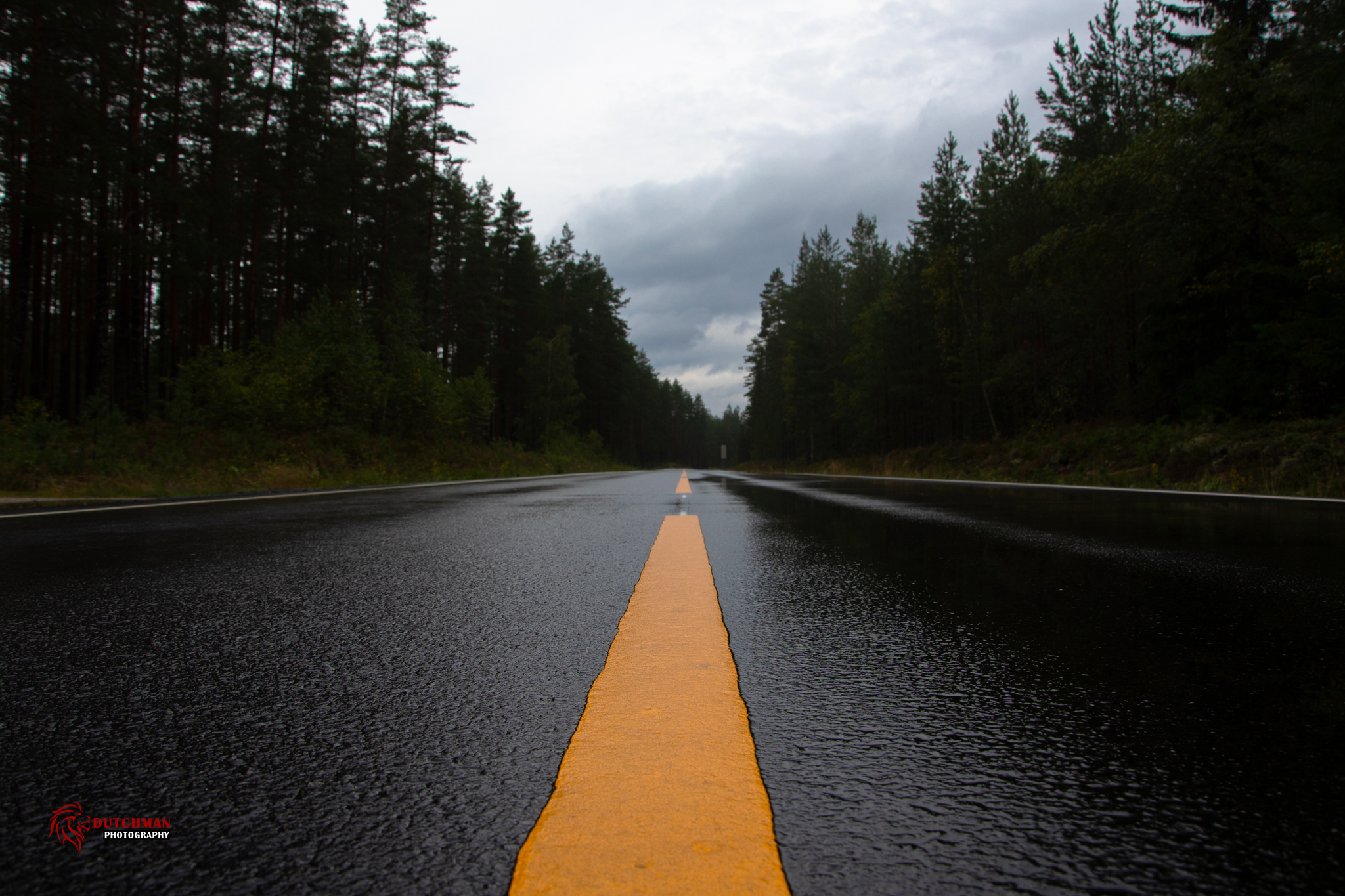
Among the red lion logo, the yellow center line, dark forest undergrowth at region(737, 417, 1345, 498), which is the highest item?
dark forest undergrowth at region(737, 417, 1345, 498)

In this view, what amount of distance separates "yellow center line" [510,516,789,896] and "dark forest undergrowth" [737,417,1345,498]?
40.8ft

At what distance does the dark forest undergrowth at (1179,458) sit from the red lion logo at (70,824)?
13.7 m

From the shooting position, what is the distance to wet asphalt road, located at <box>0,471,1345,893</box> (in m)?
1.10

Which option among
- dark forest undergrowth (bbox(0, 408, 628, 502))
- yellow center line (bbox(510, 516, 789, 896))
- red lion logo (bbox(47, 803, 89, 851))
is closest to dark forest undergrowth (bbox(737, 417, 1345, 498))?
yellow center line (bbox(510, 516, 789, 896))

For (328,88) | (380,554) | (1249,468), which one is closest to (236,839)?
(380,554)

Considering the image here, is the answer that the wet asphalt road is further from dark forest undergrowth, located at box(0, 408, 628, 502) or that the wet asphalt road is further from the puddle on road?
dark forest undergrowth, located at box(0, 408, 628, 502)

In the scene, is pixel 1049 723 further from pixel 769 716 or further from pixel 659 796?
pixel 659 796

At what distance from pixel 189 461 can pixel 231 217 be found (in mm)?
15516

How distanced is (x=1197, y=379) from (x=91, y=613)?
75.3ft

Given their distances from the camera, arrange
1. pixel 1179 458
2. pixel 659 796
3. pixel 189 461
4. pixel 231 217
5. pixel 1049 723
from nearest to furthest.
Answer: pixel 659 796 < pixel 1049 723 < pixel 189 461 < pixel 1179 458 < pixel 231 217

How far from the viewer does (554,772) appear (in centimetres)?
142

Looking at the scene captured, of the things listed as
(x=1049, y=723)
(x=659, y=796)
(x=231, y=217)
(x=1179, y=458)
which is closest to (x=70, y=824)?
(x=659, y=796)

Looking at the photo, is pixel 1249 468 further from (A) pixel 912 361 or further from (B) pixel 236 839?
(A) pixel 912 361

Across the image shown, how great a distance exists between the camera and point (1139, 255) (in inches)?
766
